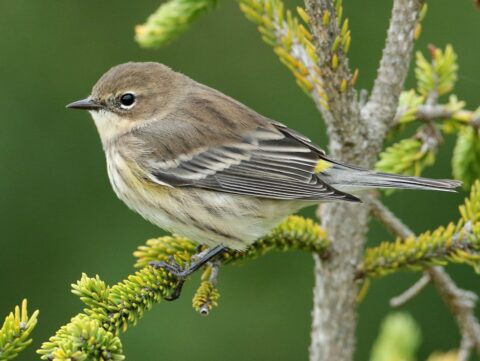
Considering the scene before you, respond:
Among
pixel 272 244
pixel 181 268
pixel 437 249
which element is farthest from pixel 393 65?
pixel 181 268

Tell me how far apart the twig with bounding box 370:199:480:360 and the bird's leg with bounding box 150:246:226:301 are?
78 cm

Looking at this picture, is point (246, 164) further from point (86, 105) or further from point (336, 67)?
point (336, 67)

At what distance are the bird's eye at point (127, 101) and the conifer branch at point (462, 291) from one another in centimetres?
146

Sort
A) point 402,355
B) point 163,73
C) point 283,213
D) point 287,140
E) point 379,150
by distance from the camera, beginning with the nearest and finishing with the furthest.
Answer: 1. point 402,355
2. point 379,150
3. point 283,213
4. point 287,140
5. point 163,73

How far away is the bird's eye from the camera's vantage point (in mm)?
4344

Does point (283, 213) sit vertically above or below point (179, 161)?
below

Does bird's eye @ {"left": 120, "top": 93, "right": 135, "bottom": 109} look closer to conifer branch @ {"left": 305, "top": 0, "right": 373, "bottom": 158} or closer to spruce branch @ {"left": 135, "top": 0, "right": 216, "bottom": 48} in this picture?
spruce branch @ {"left": 135, "top": 0, "right": 216, "bottom": 48}

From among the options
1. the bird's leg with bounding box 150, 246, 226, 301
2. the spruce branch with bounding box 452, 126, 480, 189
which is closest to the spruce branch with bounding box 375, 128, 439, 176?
the spruce branch with bounding box 452, 126, 480, 189

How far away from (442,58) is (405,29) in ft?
1.44

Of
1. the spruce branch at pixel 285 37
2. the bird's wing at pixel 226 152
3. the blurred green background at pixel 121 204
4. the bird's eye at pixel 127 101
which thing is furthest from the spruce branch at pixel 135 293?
the blurred green background at pixel 121 204

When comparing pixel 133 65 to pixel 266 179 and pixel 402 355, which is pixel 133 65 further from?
pixel 402 355

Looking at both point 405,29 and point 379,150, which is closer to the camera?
point 405,29

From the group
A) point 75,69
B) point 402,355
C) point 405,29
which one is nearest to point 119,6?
point 75,69

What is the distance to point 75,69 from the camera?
19.4 feet
